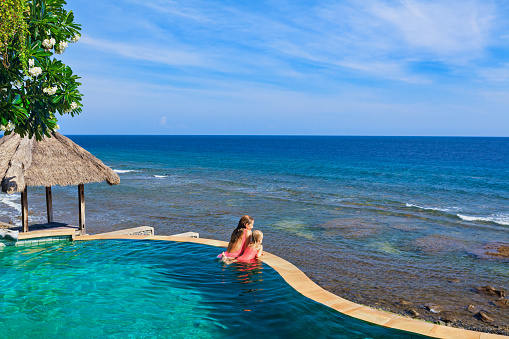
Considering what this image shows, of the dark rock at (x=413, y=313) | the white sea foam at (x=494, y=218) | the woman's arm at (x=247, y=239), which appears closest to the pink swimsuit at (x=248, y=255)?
the woman's arm at (x=247, y=239)

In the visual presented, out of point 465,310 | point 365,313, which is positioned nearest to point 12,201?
point 365,313

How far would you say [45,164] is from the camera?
13.1 meters

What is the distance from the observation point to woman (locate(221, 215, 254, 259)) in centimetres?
970

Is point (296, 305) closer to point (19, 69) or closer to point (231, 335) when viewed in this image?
point (231, 335)

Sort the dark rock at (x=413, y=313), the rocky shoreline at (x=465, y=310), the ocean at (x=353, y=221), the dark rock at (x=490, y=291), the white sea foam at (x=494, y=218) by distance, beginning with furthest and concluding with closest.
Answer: the white sea foam at (x=494, y=218) < the ocean at (x=353, y=221) < the dark rock at (x=490, y=291) < the dark rock at (x=413, y=313) < the rocky shoreline at (x=465, y=310)

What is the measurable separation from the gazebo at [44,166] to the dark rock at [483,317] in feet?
39.1

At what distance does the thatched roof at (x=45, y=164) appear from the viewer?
1199 centimetres

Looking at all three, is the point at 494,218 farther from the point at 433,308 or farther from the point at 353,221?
the point at 433,308

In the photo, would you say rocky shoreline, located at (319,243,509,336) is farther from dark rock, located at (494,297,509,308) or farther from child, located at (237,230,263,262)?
child, located at (237,230,263,262)

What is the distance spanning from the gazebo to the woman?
246 inches

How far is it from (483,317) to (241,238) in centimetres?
605

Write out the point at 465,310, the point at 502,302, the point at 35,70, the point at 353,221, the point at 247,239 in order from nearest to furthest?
the point at 35,70, the point at 247,239, the point at 465,310, the point at 502,302, the point at 353,221

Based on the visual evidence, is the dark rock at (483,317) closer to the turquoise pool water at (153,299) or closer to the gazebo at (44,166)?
the turquoise pool water at (153,299)

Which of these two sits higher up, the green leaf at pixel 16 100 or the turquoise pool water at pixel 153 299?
the green leaf at pixel 16 100
